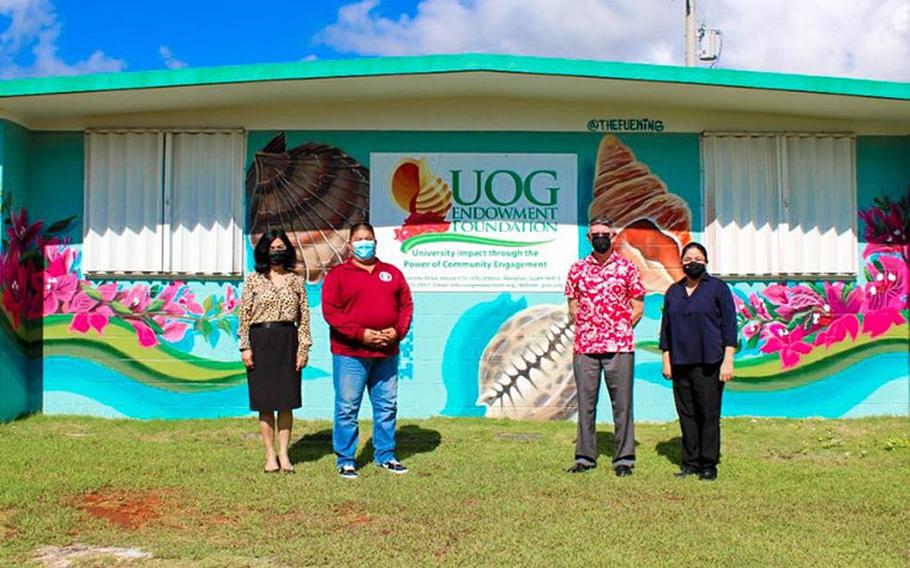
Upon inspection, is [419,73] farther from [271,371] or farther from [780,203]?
[780,203]

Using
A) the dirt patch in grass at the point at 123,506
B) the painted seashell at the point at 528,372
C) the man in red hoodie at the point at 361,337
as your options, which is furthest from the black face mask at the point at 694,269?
the dirt patch in grass at the point at 123,506

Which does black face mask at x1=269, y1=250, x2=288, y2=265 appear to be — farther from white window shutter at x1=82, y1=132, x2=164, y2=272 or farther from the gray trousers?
white window shutter at x1=82, y1=132, x2=164, y2=272

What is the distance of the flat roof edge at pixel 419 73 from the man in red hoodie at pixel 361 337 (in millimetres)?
2260

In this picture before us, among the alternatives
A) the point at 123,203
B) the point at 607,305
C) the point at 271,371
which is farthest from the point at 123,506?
the point at 123,203

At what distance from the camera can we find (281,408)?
21.7ft

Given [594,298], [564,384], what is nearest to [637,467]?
[594,298]

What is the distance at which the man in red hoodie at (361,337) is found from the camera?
664cm

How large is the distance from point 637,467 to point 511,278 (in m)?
2.96

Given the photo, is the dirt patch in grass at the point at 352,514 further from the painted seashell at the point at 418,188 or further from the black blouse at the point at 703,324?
the painted seashell at the point at 418,188

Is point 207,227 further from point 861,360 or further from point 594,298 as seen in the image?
point 861,360

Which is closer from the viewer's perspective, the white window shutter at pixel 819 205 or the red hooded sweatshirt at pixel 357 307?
the red hooded sweatshirt at pixel 357 307

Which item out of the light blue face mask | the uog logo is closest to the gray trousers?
the light blue face mask

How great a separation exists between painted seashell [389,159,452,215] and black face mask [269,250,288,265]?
9.60ft

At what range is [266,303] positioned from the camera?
6590mm
